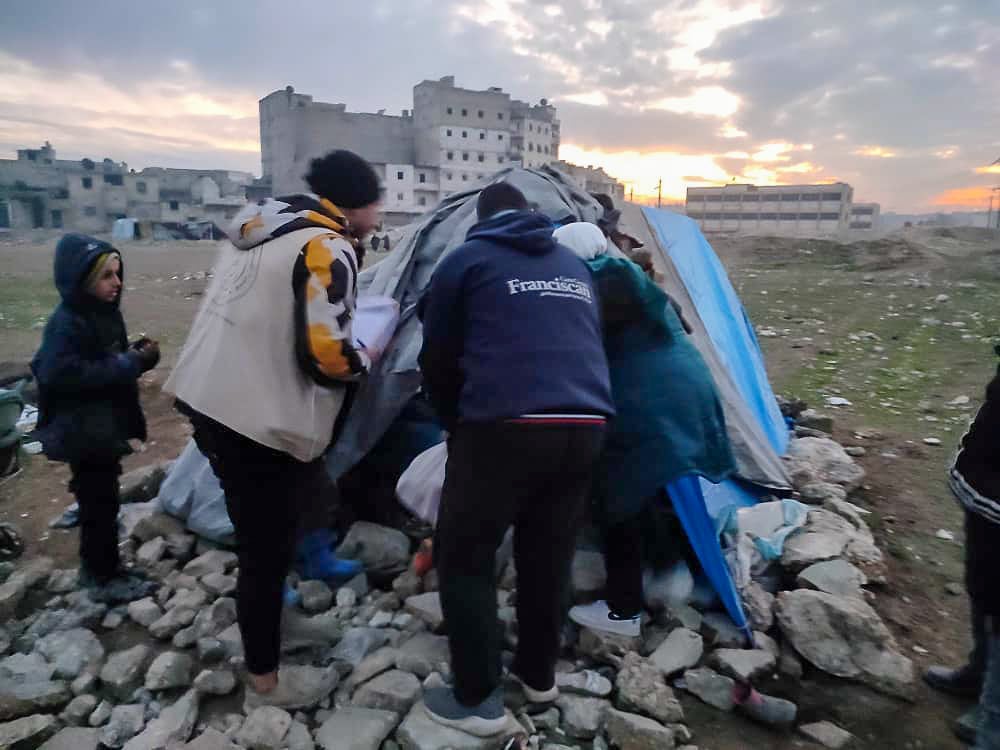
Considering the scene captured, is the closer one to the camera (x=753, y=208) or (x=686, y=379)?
(x=686, y=379)

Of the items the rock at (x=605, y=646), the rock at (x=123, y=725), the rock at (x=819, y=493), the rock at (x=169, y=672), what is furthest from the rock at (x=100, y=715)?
the rock at (x=819, y=493)

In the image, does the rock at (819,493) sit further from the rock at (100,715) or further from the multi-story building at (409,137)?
the multi-story building at (409,137)

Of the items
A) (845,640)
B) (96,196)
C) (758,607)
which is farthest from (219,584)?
(96,196)

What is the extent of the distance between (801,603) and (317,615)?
1.91 m

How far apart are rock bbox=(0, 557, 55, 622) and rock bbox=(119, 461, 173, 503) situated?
1.77 feet

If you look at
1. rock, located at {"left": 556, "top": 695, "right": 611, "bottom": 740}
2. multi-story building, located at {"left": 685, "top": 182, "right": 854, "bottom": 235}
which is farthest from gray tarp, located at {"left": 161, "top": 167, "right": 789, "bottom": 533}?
multi-story building, located at {"left": 685, "top": 182, "right": 854, "bottom": 235}

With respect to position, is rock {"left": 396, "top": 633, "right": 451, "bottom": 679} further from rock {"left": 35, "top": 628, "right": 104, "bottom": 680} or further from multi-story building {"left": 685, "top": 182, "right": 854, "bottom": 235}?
multi-story building {"left": 685, "top": 182, "right": 854, "bottom": 235}

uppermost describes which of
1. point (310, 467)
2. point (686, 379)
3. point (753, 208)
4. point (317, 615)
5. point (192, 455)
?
point (753, 208)

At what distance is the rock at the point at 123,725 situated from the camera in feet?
6.94

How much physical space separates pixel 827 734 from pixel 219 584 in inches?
92.7

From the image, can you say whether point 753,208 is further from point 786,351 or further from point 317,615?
point 317,615

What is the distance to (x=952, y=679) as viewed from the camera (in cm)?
237

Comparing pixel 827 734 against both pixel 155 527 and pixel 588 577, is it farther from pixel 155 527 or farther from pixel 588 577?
pixel 155 527

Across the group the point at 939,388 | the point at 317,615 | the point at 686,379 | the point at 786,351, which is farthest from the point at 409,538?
the point at 786,351
